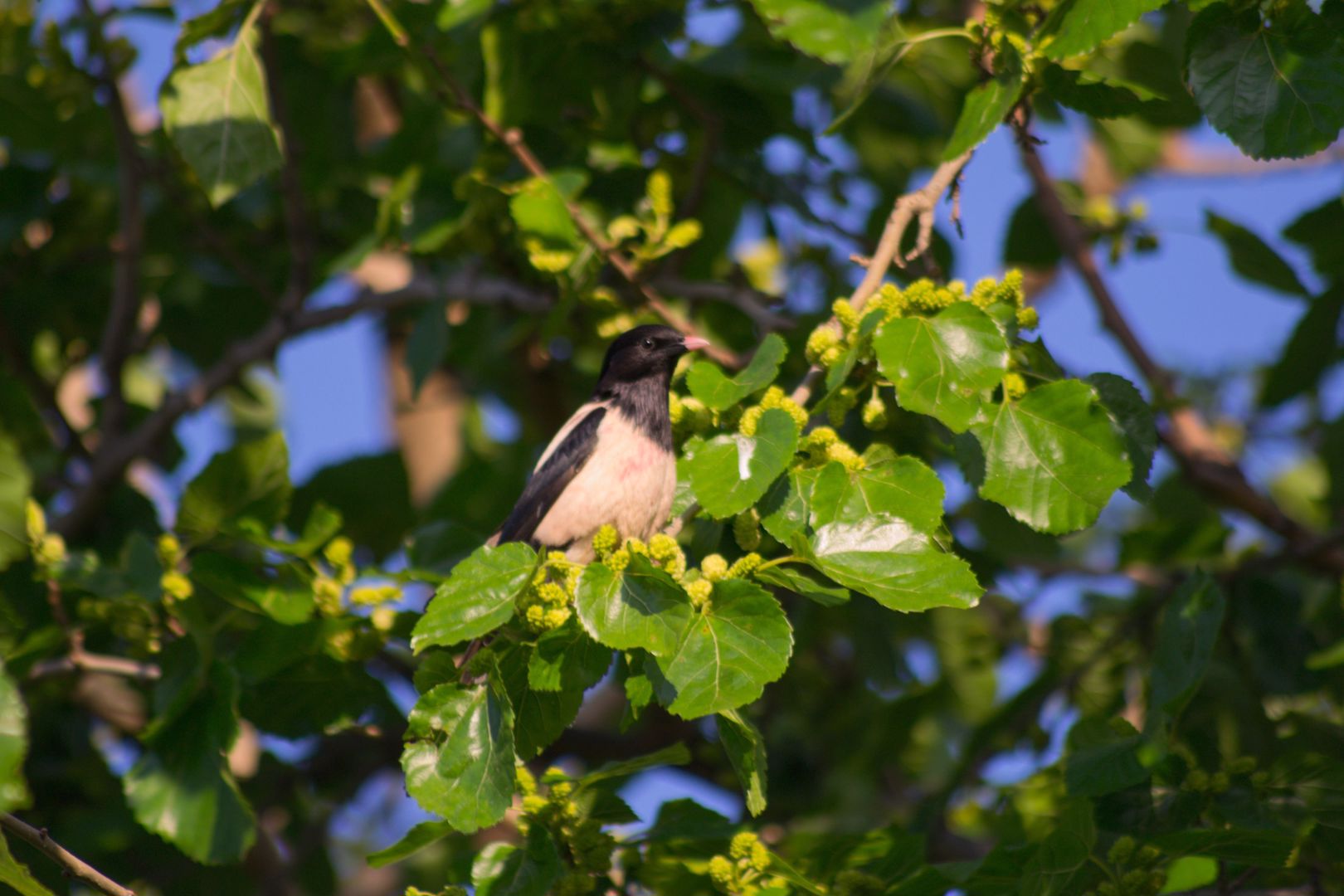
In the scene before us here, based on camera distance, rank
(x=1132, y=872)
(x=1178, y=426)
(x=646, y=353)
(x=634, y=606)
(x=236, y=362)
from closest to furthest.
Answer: (x=634, y=606)
(x=1132, y=872)
(x=646, y=353)
(x=236, y=362)
(x=1178, y=426)

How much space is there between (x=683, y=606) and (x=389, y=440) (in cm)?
613

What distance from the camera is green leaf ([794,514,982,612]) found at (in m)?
2.42

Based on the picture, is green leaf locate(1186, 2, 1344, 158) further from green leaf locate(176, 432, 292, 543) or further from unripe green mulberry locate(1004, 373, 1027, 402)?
green leaf locate(176, 432, 292, 543)

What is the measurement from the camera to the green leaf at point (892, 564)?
2416 mm

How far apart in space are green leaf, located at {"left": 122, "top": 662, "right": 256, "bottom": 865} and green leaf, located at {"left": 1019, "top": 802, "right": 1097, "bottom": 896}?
6.68 ft

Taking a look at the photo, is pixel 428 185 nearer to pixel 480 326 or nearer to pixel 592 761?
pixel 480 326

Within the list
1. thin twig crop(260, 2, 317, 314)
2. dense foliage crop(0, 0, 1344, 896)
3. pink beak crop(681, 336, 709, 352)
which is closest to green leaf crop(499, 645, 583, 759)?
dense foliage crop(0, 0, 1344, 896)

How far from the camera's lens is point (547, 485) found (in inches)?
161

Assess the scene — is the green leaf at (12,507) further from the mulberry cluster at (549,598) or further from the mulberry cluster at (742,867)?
the mulberry cluster at (742,867)

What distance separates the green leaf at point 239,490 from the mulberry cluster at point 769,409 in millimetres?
1668

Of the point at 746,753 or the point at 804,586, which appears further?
the point at 746,753

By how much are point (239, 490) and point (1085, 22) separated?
2628 millimetres

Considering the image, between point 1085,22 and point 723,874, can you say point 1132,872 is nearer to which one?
point 723,874

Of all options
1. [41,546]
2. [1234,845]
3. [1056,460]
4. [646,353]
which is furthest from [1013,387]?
[41,546]
